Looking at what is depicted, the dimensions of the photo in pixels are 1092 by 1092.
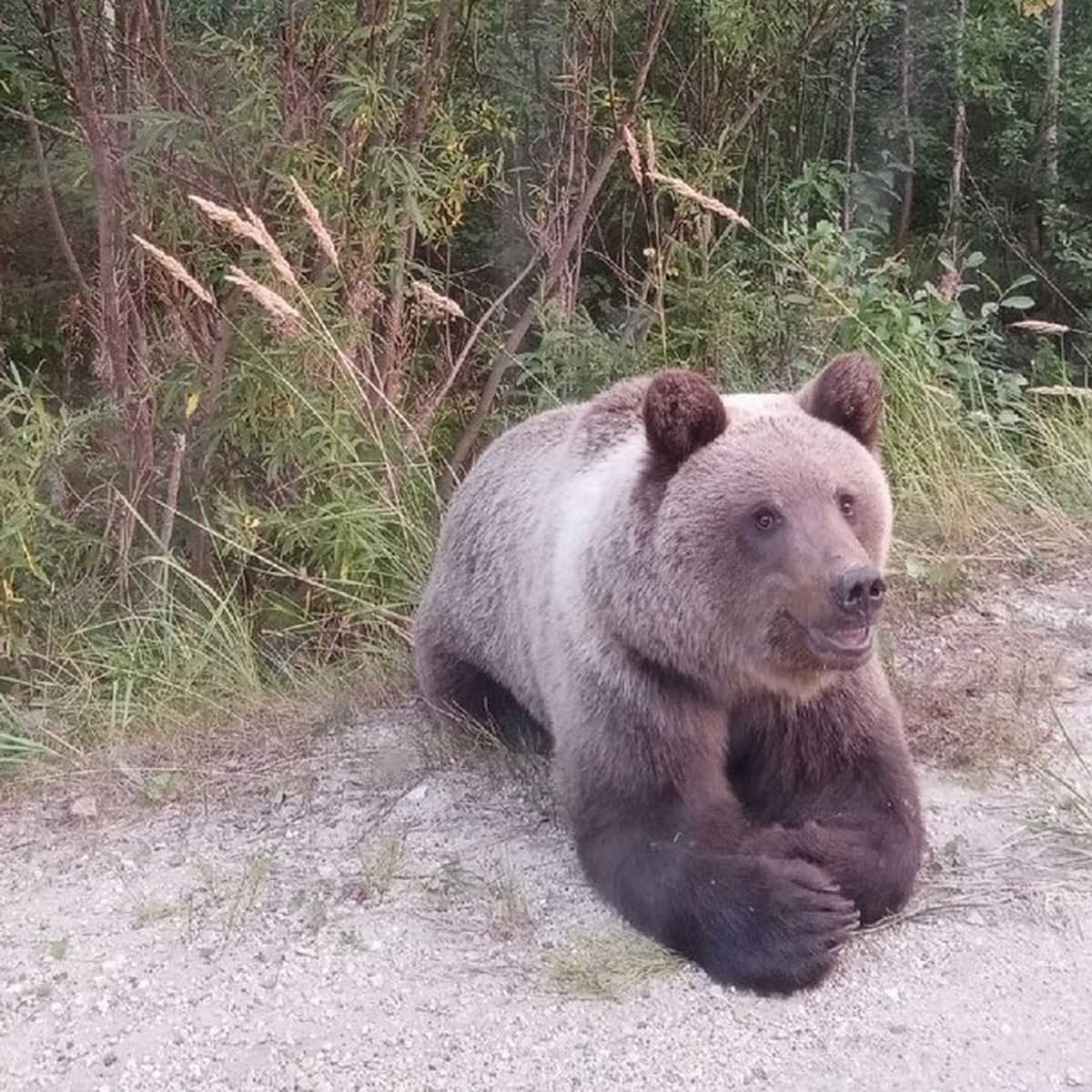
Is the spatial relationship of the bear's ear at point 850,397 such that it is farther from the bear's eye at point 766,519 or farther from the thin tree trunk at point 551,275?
the thin tree trunk at point 551,275

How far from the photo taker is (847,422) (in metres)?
3.59

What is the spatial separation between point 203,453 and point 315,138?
1344 millimetres

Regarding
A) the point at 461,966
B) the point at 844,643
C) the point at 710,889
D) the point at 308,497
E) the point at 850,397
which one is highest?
the point at 850,397

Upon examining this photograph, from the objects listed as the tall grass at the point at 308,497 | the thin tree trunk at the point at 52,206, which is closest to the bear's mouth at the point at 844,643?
the tall grass at the point at 308,497

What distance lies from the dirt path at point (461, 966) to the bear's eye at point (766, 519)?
0.90 m

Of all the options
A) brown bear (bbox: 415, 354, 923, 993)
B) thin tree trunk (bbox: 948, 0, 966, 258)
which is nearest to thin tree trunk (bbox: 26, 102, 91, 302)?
brown bear (bbox: 415, 354, 923, 993)

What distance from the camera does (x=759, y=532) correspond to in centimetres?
329

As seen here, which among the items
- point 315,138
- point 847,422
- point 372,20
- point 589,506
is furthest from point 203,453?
point 847,422

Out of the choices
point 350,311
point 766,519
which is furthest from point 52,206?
point 766,519

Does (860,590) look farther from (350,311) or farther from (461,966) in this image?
(350,311)

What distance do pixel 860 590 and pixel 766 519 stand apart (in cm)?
30

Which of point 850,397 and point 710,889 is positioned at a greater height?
point 850,397

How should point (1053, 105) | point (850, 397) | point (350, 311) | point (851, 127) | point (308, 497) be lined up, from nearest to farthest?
point (850, 397), point (308, 497), point (350, 311), point (851, 127), point (1053, 105)

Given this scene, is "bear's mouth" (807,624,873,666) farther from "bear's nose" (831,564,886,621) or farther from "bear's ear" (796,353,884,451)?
"bear's ear" (796,353,884,451)
